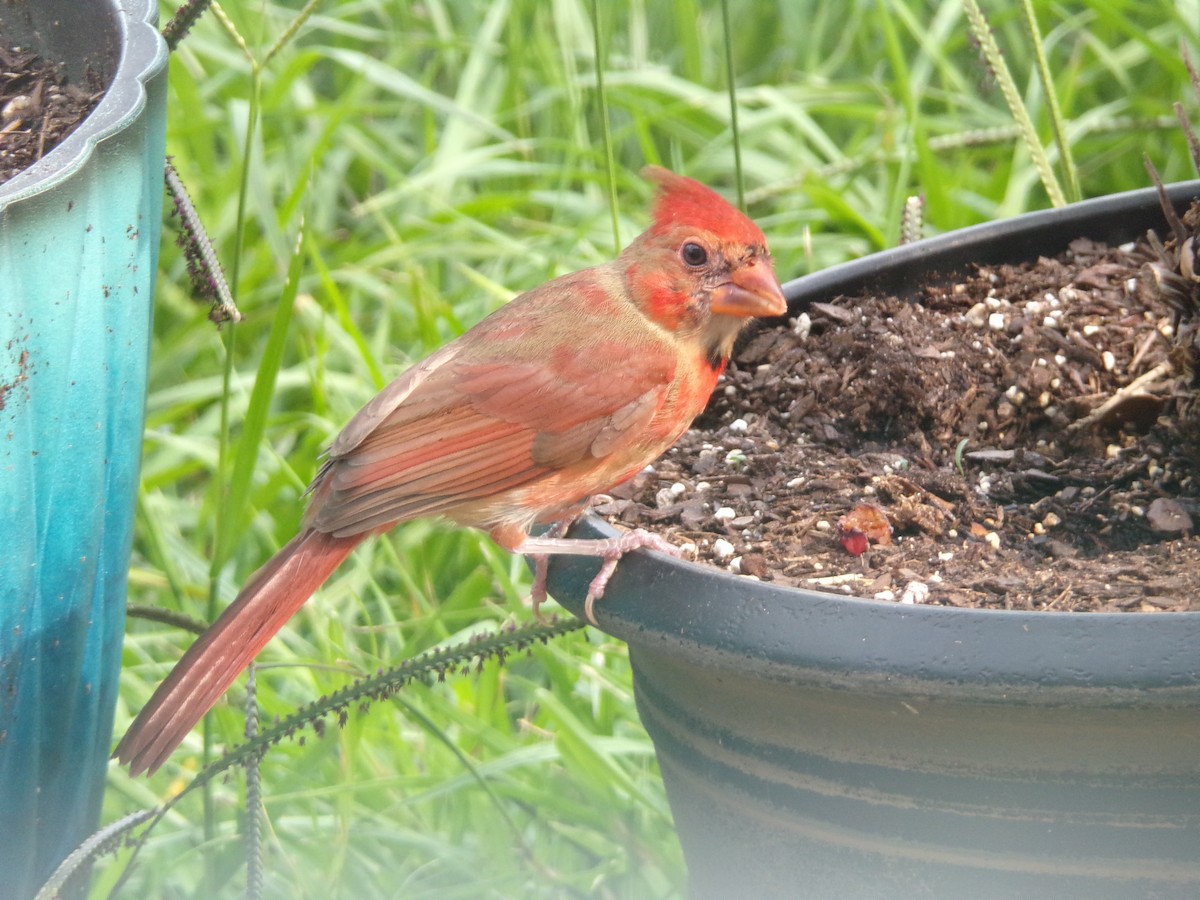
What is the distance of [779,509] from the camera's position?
75.3 inches

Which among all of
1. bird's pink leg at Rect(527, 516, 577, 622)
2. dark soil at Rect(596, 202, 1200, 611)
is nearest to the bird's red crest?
dark soil at Rect(596, 202, 1200, 611)

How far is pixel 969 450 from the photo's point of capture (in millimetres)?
2035

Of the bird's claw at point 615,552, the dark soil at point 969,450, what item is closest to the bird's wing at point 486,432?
the dark soil at point 969,450

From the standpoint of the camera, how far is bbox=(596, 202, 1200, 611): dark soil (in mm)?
1728

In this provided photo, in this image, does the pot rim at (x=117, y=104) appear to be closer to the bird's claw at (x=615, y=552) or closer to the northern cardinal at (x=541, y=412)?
the northern cardinal at (x=541, y=412)

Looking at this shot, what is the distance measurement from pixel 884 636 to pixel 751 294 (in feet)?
2.54

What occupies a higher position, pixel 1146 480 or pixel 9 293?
pixel 9 293

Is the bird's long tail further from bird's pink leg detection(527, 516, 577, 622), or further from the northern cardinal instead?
bird's pink leg detection(527, 516, 577, 622)

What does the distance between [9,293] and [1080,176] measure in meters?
2.84

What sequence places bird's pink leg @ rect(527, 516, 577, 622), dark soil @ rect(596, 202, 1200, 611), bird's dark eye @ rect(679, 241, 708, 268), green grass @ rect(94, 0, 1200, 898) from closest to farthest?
dark soil @ rect(596, 202, 1200, 611), bird's pink leg @ rect(527, 516, 577, 622), bird's dark eye @ rect(679, 241, 708, 268), green grass @ rect(94, 0, 1200, 898)

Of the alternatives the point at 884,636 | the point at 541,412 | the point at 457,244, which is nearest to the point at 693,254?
the point at 541,412

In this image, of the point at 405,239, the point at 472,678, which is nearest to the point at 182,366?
the point at 405,239

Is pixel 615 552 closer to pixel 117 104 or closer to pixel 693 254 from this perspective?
pixel 693 254

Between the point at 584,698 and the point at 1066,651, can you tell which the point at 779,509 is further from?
the point at 584,698
